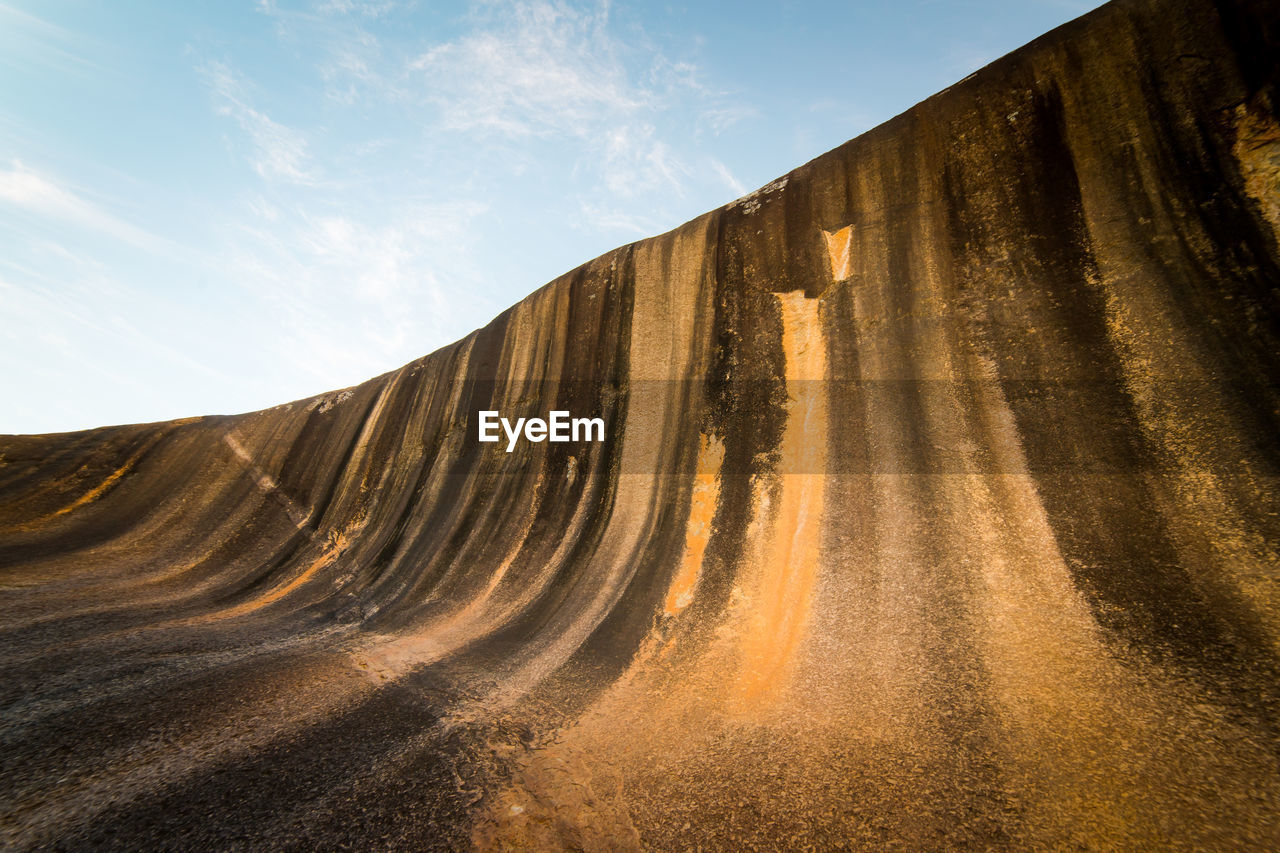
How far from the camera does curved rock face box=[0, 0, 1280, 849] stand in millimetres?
1833

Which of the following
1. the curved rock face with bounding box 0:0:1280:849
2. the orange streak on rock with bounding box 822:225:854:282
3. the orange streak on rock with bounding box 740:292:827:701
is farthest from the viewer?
the orange streak on rock with bounding box 822:225:854:282

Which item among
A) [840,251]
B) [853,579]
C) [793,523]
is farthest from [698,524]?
[840,251]

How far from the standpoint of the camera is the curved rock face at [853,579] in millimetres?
1833

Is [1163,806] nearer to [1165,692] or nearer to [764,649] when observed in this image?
[1165,692]

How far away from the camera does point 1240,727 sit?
1813 millimetres

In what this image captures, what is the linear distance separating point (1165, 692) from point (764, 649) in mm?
1664

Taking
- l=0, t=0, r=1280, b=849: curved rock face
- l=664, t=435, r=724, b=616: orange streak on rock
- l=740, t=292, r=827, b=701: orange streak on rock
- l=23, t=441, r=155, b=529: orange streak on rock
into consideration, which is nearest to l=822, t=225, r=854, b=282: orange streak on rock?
l=0, t=0, r=1280, b=849: curved rock face

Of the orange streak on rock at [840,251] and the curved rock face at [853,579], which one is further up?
the orange streak on rock at [840,251]

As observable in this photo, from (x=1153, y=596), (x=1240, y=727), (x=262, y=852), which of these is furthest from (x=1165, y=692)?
(x=262, y=852)

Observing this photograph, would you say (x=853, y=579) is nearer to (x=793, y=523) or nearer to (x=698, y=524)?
(x=793, y=523)

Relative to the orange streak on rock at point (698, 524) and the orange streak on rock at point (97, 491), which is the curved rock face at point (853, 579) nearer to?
the orange streak on rock at point (698, 524)

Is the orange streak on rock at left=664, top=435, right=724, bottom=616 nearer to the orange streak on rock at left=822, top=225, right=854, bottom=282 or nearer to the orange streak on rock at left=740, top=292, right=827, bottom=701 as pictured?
the orange streak on rock at left=740, top=292, right=827, bottom=701

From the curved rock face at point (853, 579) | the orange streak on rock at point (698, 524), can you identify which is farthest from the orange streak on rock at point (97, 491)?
the orange streak on rock at point (698, 524)

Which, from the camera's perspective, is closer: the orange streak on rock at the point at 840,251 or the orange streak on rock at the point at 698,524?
the orange streak on rock at the point at 698,524
